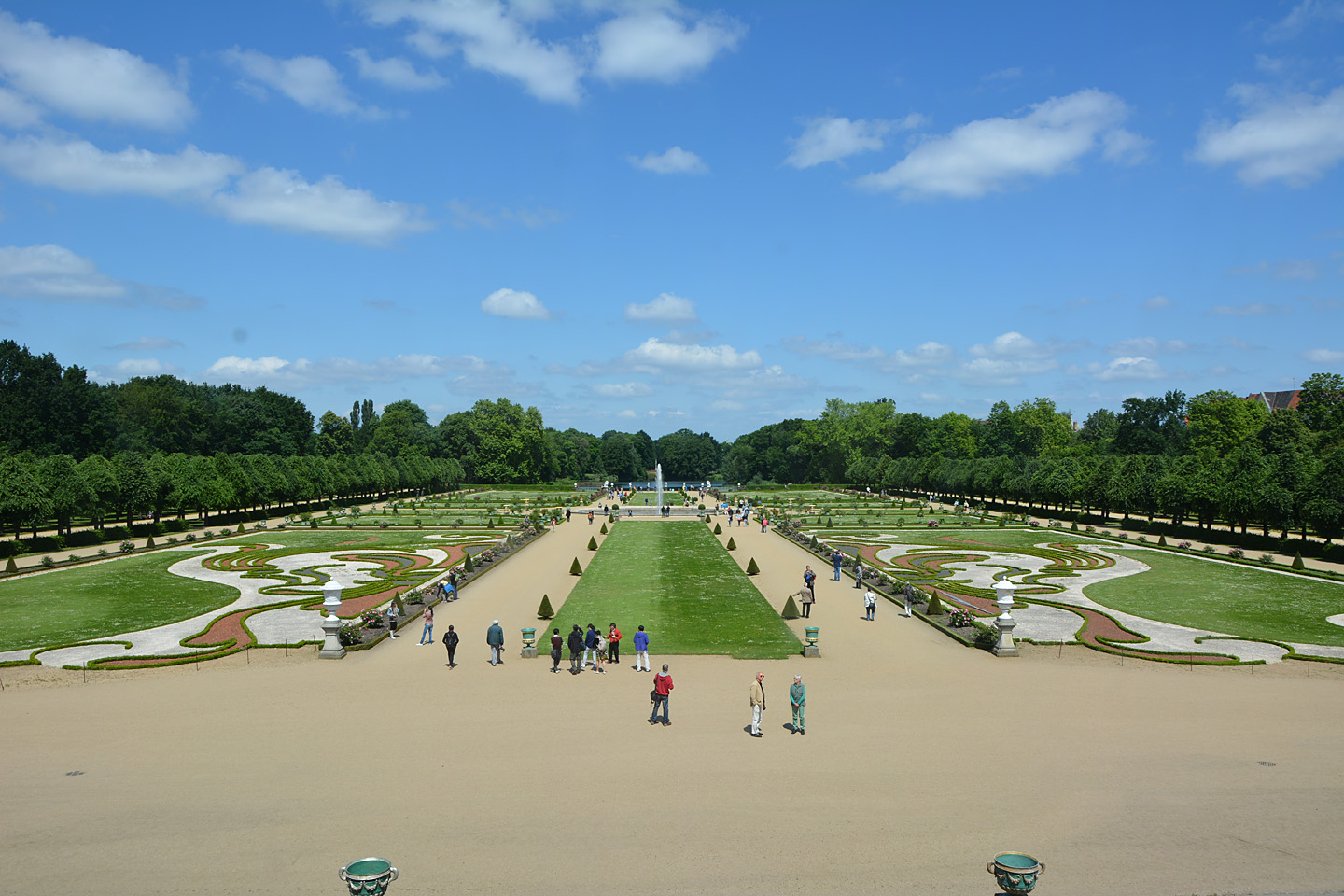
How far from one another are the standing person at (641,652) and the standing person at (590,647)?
1.11 m

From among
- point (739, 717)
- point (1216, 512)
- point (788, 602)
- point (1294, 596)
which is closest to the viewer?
point (739, 717)

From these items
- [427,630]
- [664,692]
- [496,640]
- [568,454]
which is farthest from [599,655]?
[568,454]

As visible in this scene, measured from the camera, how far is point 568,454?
159 metres

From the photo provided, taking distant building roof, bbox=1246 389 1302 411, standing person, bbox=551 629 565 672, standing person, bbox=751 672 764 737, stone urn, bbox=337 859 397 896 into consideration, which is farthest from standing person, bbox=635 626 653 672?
distant building roof, bbox=1246 389 1302 411

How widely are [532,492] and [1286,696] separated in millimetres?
93317

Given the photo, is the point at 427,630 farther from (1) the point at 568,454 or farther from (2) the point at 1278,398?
(2) the point at 1278,398

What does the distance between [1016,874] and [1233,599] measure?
28.8 meters

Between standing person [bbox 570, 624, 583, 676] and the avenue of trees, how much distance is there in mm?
37298

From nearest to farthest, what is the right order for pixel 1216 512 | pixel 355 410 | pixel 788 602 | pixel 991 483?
pixel 788 602, pixel 1216 512, pixel 991 483, pixel 355 410

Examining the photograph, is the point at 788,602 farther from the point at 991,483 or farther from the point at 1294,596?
the point at 991,483

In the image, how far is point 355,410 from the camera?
6147 inches

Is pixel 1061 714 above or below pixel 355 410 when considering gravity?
below

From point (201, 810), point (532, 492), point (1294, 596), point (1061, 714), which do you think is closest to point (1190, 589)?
point (1294, 596)

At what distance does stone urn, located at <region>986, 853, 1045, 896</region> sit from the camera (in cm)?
875
